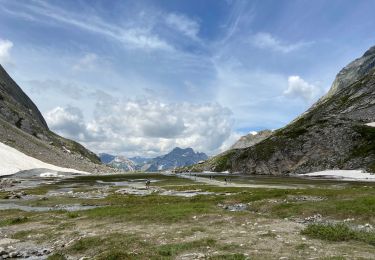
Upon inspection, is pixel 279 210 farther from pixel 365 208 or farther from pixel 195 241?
pixel 195 241

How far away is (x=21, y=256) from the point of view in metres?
27.7

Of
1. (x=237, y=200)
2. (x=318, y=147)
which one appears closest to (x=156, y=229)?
(x=237, y=200)

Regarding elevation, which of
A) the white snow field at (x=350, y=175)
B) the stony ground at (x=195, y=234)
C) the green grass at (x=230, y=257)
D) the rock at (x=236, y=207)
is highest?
the white snow field at (x=350, y=175)

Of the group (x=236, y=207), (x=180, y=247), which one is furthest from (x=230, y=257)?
(x=236, y=207)

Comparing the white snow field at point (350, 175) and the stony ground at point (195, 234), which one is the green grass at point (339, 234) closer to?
the stony ground at point (195, 234)

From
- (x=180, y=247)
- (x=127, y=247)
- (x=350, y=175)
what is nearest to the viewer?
(x=180, y=247)

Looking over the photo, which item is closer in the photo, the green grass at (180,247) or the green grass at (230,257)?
the green grass at (230,257)

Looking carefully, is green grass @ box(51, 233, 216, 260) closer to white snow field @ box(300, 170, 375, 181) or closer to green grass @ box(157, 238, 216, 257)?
green grass @ box(157, 238, 216, 257)

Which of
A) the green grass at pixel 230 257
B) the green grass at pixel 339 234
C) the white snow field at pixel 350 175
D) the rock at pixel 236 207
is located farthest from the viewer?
A: the white snow field at pixel 350 175

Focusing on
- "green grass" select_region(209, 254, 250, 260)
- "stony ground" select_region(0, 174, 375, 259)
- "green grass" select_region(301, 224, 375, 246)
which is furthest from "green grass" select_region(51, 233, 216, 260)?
"green grass" select_region(301, 224, 375, 246)

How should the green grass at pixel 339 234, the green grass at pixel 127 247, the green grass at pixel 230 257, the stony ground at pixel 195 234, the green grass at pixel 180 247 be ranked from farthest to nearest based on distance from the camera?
the green grass at pixel 339 234, the green grass at pixel 180 247, the green grass at pixel 127 247, the stony ground at pixel 195 234, the green grass at pixel 230 257

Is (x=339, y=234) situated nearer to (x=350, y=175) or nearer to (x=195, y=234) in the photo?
(x=195, y=234)

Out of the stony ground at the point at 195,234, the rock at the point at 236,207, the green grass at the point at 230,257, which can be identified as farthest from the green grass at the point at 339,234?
the rock at the point at 236,207

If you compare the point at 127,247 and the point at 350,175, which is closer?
the point at 127,247
